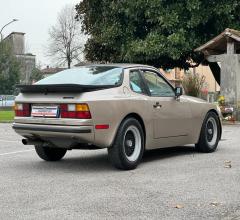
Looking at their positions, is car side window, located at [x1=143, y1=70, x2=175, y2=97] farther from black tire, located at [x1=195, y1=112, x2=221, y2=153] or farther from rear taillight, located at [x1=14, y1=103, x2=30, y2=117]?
rear taillight, located at [x1=14, y1=103, x2=30, y2=117]

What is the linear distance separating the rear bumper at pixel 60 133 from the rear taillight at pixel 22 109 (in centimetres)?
16

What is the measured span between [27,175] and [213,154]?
143 inches

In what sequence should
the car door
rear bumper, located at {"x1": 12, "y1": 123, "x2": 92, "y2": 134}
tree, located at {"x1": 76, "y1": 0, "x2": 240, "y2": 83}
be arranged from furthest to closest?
tree, located at {"x1": 76, "y1": 0, "x2": 240, "y2": 83}, the car door, rear bumper, located at {"x1": 12, "y1": 123, "x2": 92, "y2": 134}


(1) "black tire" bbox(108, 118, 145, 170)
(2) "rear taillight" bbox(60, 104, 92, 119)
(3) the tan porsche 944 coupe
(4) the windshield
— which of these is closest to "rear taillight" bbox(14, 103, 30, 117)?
(3) the tan porsche 944 coupe

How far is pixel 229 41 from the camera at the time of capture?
64.4 feet

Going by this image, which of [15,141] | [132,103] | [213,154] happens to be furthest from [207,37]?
[132,103]

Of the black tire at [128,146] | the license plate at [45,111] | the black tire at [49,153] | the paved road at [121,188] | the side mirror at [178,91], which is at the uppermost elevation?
the side mirror at [178,91]

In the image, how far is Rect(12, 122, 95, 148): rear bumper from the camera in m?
7.38

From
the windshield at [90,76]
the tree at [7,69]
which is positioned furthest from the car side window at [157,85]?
the tree at [7,69]

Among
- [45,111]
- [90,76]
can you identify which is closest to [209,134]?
[90,76]

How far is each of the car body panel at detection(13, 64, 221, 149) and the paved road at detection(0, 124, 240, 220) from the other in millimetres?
439

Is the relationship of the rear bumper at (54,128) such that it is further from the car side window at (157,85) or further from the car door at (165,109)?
the car side window at (157,85)

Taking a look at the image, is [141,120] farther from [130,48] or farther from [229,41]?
[130,48]

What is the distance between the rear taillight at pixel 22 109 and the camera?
8039 mm
